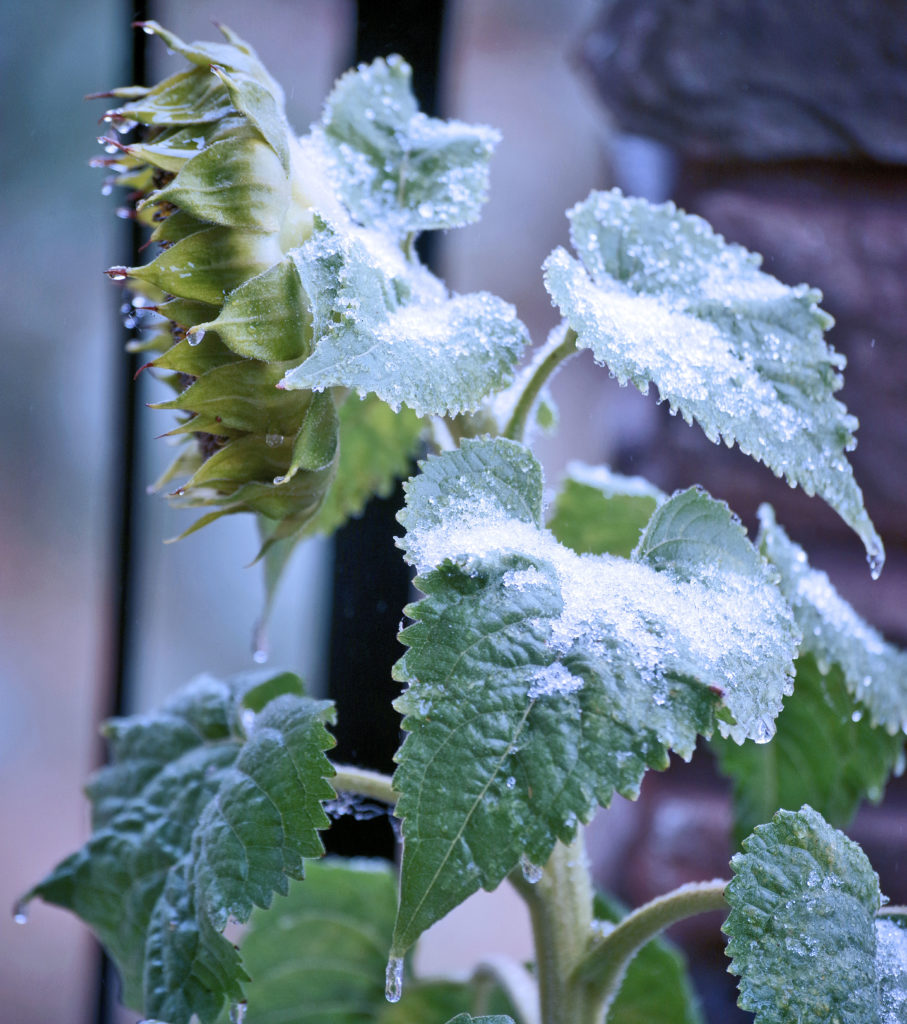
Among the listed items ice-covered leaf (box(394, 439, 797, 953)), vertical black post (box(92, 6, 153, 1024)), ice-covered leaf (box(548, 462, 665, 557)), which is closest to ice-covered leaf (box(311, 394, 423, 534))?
ice-covered leaf (box(548, 462, 665, 557))

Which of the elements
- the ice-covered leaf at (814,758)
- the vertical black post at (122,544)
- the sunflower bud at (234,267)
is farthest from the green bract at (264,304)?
the vertical black post at (122,544)

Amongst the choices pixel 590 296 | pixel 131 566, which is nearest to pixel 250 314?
pixel 590 296

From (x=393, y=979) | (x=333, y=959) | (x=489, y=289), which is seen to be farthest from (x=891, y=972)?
(x=489, y=289)

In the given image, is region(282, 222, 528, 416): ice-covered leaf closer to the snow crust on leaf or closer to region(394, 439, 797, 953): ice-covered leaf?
region(394, 439, 797, 953): ice-covered leaf

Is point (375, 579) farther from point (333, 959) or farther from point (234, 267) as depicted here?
point (234, 267)

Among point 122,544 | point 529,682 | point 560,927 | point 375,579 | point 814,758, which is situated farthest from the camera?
point 122,544
